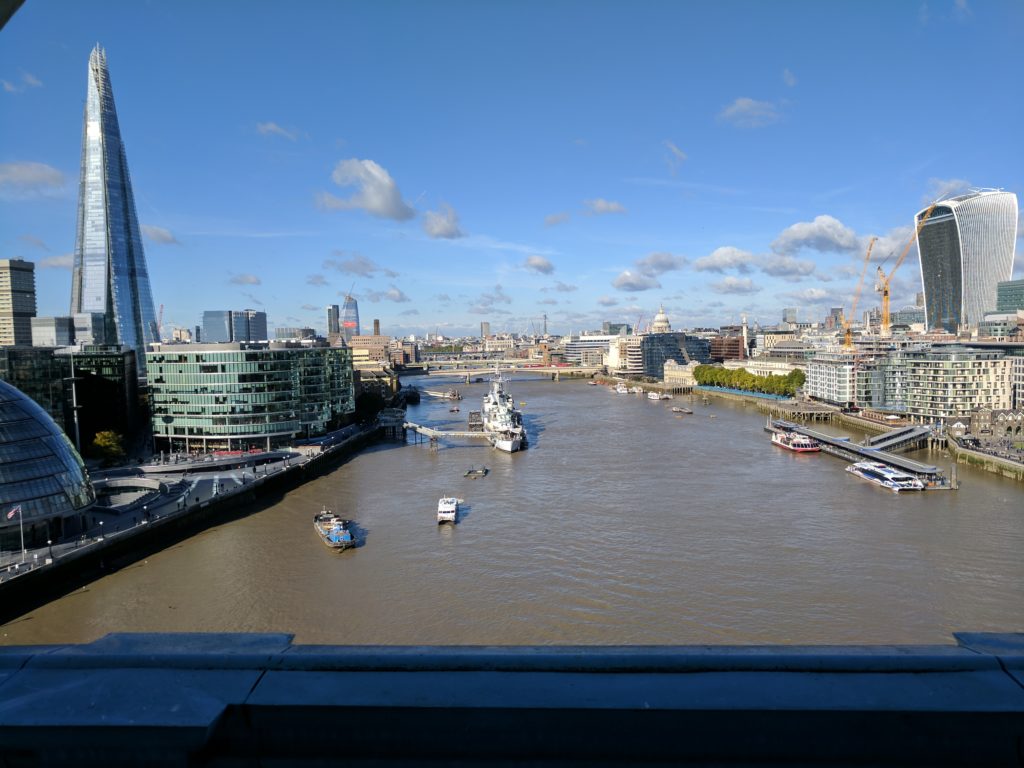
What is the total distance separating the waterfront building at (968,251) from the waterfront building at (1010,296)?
551mm

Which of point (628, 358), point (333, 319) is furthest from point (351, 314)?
point (628, 358)

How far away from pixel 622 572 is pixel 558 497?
172 inches

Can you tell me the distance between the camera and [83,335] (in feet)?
106

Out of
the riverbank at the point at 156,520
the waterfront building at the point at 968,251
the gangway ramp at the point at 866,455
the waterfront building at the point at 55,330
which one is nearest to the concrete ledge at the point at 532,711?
the riverbank at the point at 156,520

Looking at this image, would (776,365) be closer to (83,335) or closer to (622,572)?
(622,572)

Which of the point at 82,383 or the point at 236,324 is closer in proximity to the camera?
the point at 82,383

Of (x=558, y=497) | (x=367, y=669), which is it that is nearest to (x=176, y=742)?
(x=367, y=669)

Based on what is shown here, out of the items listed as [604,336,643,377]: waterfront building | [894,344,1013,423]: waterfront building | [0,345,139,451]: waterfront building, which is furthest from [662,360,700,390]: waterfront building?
[0,345,139,451]: waterfront building

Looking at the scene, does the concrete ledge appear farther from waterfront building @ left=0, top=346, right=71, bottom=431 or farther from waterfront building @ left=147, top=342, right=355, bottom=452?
waterfront building @ left=147, top=342, right=355, bottom=452

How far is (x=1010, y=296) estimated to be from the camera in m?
43.9

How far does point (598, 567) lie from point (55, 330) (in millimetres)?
32417

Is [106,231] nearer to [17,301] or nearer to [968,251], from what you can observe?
[17,301]

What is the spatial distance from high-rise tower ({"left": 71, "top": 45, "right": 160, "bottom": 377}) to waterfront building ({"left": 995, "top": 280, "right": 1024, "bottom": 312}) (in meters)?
51.2

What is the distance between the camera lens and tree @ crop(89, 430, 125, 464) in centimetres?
1544
